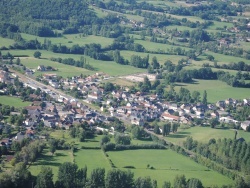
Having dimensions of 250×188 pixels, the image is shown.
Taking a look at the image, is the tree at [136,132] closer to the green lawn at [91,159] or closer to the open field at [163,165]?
the open field at [163,165]

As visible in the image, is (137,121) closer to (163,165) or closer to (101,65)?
(163,165)

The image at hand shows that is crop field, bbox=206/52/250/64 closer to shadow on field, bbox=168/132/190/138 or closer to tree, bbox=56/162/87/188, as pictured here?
shadow on field, bbox=168/132/190/138

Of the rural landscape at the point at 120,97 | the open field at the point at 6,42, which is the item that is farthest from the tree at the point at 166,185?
the open field at the point at 6,42

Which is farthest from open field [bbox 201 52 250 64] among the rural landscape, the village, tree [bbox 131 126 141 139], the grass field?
tree [bbox 131 126 141 139]

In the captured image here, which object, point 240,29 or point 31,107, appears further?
point 240,29

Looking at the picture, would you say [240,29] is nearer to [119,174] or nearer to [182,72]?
[182,72]

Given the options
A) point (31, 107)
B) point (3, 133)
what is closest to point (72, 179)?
point (3, 133)
